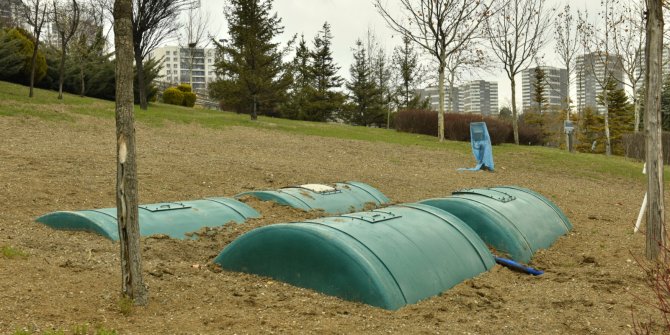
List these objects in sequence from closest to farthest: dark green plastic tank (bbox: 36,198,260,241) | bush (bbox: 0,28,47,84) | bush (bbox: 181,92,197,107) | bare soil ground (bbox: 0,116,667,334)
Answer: bare soil ground (bbox: 0,116,667,334) < dark green plastic tank (bbox: 36,198,260,241) < bush (bbox: 0,28,47,84) < bush (bbox: 181,92,197,107)

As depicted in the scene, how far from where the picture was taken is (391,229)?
18.5ft

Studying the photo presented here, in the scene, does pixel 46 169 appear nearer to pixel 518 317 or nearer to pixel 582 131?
pixel 518 317

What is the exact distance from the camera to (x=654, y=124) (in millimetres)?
6965

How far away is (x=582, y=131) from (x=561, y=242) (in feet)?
148

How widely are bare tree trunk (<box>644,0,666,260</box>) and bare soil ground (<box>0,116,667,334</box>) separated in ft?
1.56

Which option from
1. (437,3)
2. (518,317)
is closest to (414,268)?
(518,317)

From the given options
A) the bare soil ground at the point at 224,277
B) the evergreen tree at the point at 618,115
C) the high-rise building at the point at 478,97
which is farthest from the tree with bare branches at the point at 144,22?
the high-rise building at the point at 478,97

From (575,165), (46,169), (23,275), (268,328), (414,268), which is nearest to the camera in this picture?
(268,328)

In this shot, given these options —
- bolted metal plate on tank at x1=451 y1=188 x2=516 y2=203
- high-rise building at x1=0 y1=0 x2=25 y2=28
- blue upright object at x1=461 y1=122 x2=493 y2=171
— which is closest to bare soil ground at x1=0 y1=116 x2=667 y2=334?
bolted metal plate on tank at x1=451 y1=188 x2=516 y2=203

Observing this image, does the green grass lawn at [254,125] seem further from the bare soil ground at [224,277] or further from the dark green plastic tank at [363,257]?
the dark green plastic tank at [363,257]

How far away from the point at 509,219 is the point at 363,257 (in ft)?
10.8

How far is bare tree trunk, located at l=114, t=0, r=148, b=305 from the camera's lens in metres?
4.14

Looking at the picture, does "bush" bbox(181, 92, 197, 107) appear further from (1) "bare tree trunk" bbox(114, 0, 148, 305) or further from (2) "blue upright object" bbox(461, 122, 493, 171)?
(1) "bare tree trunk" bbox(114, 0, 148, 305)

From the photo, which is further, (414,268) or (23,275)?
(414,268)
